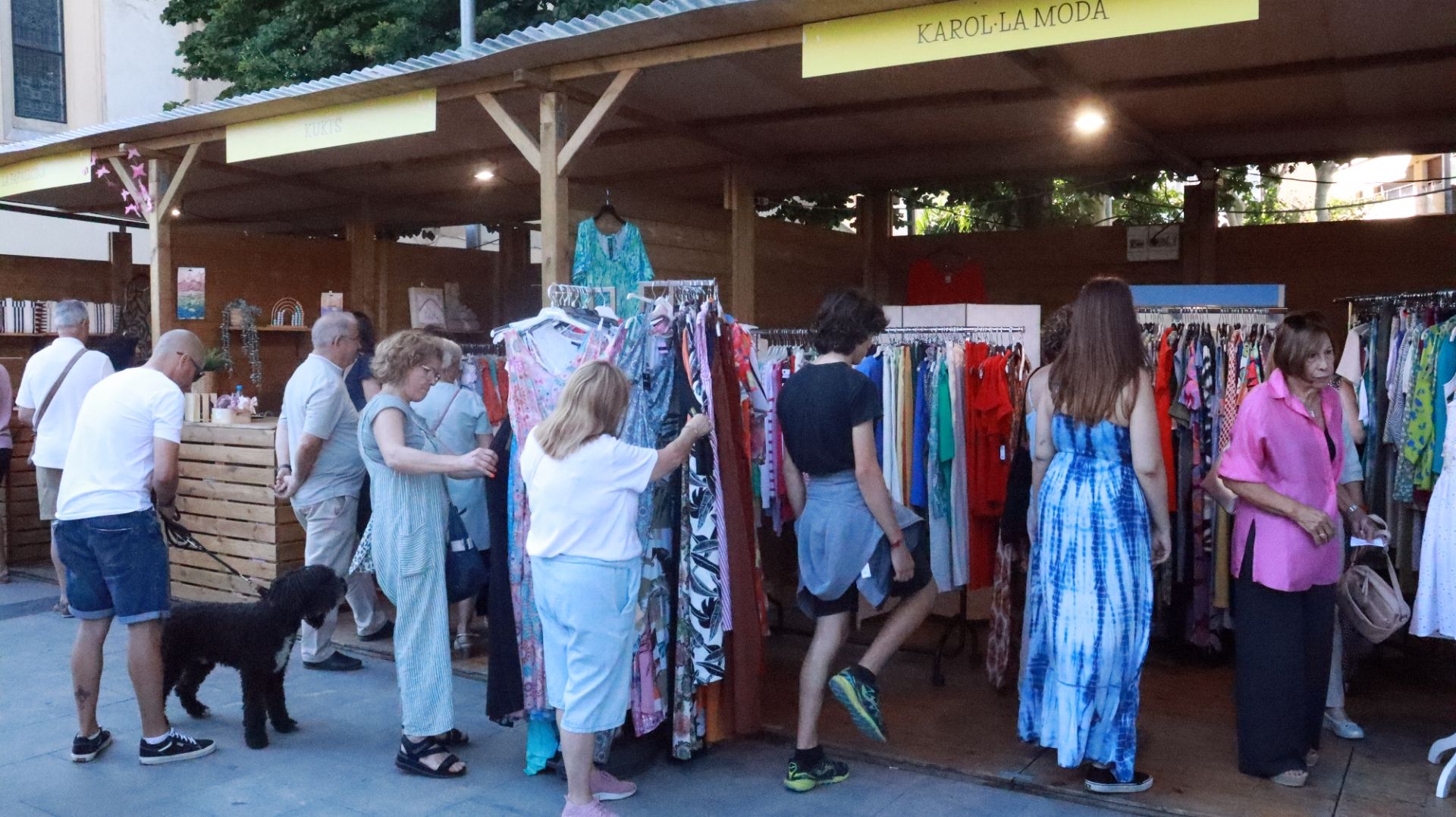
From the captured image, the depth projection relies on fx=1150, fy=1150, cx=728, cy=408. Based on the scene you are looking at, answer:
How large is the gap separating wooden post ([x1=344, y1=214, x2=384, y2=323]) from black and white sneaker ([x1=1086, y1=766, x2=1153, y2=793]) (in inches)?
305

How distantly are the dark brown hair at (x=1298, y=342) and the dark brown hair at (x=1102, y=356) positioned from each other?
0.55 meters

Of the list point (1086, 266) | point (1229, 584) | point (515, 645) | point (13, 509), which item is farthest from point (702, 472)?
point (13, 509)

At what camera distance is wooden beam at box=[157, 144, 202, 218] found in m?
6.87

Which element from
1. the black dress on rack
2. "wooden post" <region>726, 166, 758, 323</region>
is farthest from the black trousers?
"wooden post" <region>726, 166, 758, 323</region>

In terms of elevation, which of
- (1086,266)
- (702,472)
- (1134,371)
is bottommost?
(702,472)

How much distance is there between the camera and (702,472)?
3.95 m

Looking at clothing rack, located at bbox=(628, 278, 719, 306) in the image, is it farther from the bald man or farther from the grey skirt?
the bald man

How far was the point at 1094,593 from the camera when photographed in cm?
361

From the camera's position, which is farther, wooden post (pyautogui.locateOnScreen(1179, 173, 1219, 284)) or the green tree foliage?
the green tree foliage

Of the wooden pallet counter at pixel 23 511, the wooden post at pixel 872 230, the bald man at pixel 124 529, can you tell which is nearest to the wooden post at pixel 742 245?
the wooden post at pixel 872 230

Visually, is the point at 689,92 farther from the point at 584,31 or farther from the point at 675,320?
the point at 675,320

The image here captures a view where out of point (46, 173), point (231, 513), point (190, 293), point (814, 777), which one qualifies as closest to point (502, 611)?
point (814, 777)

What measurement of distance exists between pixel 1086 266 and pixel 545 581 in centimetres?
A: 614

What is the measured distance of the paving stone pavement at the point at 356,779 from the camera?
12.4 feet
